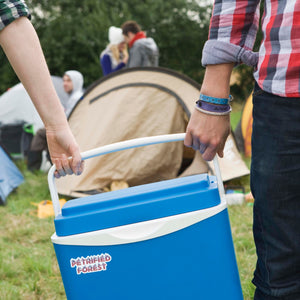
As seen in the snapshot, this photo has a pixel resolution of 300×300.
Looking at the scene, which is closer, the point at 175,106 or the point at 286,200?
the point at 286,200

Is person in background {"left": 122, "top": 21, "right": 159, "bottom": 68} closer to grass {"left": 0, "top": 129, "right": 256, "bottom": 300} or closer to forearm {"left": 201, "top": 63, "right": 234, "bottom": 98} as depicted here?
grass {"left": 0, "top": 129, "right": 256, "bottom": 300}

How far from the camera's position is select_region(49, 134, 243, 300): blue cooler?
3.09ft

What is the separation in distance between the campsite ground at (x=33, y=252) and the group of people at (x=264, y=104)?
2.84 ft

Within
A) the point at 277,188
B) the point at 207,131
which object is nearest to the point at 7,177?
the point at 207,131

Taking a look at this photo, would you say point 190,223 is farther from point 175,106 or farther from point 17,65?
point 175,106

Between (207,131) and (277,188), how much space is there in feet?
0.58

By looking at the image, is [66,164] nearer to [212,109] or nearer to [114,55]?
[212,109]

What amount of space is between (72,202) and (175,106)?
8.44 feet

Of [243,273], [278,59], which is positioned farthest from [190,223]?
[243,273]

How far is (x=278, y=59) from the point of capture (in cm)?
74

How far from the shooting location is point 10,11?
2.93 ft

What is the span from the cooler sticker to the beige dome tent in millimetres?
2441

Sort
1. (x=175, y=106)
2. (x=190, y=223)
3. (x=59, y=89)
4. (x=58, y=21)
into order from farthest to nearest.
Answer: (x=58, y=21) → (x=59, y=89) → (x=175, y=106) → (x=190, y=223)

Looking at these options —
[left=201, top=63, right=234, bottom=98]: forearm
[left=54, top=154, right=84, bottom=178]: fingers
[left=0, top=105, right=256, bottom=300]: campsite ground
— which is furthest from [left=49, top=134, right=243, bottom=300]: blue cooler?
[left=0, top=105, right=256, bottom=300]: campsite ground
